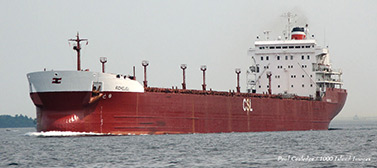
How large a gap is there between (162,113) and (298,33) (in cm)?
2264

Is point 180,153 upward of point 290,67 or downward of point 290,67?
downward

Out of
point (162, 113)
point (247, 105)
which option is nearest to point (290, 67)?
point (247, 105)

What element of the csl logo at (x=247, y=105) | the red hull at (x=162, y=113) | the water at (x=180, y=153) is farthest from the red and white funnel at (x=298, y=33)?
the water at (x=180, y=153)

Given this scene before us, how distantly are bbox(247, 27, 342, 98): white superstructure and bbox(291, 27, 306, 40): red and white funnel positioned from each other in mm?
1482

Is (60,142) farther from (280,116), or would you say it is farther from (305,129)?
(305,129)

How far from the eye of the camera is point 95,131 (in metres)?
39.9

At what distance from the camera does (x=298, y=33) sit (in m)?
60.9

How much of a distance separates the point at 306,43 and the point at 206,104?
1641cm

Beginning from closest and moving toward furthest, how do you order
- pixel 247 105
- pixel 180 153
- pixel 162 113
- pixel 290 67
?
pixel 180 153 < pixel 162 113 < pixel 247 105 < pixel 290 67

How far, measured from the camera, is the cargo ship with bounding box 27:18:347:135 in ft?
129

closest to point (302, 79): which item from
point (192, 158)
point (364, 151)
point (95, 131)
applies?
point (95, 131)

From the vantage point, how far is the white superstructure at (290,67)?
192 ft

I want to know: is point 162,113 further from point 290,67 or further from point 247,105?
point 290,67

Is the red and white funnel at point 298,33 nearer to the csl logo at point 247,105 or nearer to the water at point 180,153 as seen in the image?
the csl logo at point 247,105
